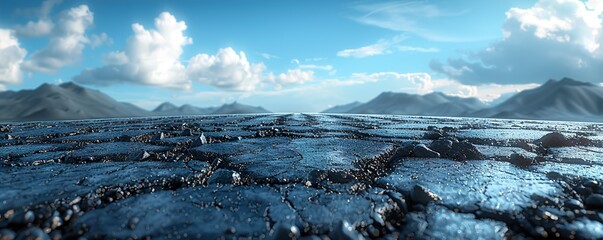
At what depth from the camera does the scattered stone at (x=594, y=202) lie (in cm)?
141

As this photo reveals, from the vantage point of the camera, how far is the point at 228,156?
2.59m

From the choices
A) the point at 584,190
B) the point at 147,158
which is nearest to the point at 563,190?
the point at 584,190

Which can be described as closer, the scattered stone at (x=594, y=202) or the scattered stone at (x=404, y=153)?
the scattered stone at (x=594, y=202)

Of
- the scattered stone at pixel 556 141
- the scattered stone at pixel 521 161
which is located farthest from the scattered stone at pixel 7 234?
the scattered stone at pixel 556 141

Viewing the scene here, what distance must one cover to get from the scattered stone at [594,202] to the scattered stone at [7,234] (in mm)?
2144

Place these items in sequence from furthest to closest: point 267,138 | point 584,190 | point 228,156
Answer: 1. point 267,138
2. point 228,156
3. point 584,190

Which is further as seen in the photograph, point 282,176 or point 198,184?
point 282,176

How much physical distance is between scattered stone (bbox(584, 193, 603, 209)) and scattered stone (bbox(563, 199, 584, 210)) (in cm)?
4

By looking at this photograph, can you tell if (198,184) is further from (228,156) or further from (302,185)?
(228,156)

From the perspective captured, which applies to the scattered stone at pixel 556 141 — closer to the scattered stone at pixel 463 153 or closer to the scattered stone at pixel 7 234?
the scattered stone at pixel 463 153

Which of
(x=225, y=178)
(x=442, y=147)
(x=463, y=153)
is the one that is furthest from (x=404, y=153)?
(x=225, y=178)

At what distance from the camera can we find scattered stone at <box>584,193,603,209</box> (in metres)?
1.41

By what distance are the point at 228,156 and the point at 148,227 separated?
1.41 m

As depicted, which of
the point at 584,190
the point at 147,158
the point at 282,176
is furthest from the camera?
the point at 147,158
